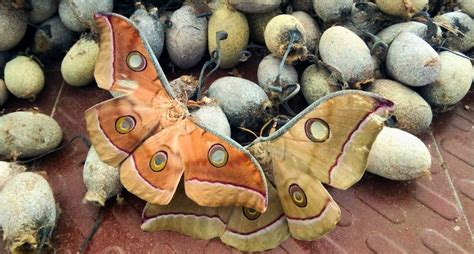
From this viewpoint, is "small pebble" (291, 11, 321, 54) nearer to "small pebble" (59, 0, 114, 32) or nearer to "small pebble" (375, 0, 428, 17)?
"small pebble" (375, 0, 428, 17)

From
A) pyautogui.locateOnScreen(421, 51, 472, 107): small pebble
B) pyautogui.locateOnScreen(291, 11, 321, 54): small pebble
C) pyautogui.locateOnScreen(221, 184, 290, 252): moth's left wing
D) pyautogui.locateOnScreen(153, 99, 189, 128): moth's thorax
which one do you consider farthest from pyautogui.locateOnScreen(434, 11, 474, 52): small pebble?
pyautogui.locateOnScreen(153, 99, 189, 128): moth's thorax

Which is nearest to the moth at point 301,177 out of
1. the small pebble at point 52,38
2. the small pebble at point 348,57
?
the small pebble at point 348,57

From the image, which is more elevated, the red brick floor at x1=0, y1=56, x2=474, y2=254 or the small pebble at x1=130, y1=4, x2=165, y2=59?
the small pebble at x1=130, y1=4, x2=165, y2=59

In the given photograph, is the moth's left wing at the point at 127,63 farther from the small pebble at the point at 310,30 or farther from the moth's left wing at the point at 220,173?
the small pebble at the point at 310,30

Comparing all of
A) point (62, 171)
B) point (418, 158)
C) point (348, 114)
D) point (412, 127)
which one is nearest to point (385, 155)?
point (418, 158)

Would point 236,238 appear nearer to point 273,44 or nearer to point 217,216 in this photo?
point 217,216
